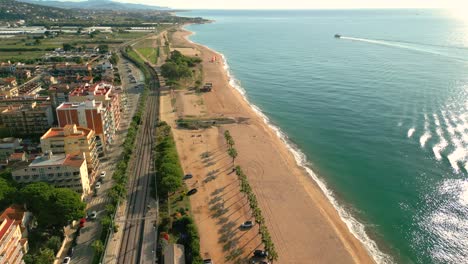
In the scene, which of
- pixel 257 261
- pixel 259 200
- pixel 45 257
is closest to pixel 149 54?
pixel 259 200

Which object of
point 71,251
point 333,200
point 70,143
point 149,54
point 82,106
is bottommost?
point 333,200

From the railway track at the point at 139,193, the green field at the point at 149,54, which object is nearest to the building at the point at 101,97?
the railway track at the point at 139,193

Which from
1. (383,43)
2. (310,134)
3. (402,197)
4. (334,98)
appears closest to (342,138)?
(310,134)

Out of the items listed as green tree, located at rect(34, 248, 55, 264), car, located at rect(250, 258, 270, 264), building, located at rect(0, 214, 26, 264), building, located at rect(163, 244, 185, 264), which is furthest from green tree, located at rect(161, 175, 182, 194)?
building, located at rect(0, 214, 26, 264)

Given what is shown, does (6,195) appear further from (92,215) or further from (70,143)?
(70,143)

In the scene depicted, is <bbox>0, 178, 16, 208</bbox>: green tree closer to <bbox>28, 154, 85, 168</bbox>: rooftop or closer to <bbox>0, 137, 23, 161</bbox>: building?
<bbox>28, 154, 85, 168</bbox>: rooftop
